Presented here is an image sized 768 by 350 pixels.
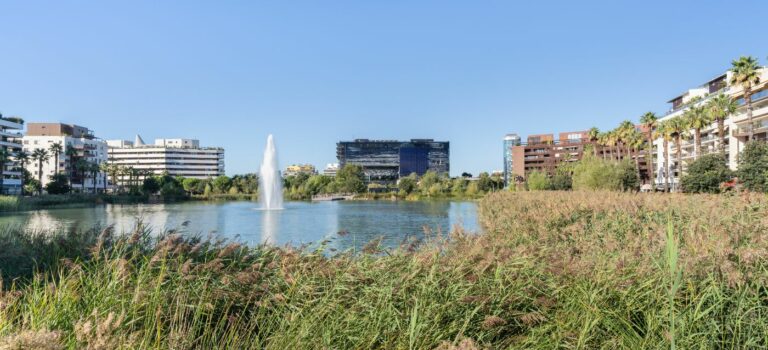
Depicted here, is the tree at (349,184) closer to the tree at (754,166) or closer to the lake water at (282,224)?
the lake water at (282,224)

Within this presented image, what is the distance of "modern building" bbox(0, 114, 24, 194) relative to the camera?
110m

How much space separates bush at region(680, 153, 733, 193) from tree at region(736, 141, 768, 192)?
646 cm

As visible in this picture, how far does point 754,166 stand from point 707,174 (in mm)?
10513

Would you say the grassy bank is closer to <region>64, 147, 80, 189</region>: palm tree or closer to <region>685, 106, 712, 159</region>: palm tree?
<region>685, 106, 712, 159</region>: palm tree

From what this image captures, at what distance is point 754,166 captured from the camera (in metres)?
43.2

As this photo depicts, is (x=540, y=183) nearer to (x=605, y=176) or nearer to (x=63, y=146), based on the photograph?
(x=605, y=176)

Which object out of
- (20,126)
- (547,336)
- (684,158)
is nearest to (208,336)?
(547,336)

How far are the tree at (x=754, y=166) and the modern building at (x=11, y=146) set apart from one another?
126 m

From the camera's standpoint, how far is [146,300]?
18.6ft

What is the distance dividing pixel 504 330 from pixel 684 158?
114 m

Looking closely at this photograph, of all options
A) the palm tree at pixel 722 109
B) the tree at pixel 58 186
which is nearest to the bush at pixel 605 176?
the palm tree at pixel 722 109

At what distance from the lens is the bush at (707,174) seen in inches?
2100

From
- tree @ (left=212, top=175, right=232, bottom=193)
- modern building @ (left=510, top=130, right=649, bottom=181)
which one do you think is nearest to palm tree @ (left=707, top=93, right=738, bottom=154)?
modern building @ (left=510, top=130, right=649, bottom=181)

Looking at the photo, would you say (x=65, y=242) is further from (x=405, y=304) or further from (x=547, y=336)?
(x=547, y=336)
